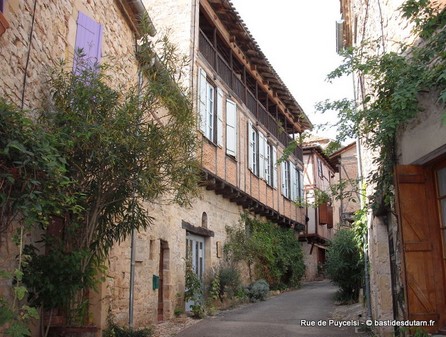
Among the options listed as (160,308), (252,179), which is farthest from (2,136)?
(252,179)

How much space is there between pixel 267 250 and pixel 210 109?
5347 mm

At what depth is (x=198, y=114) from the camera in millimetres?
6930

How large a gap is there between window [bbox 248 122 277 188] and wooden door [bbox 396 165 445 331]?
996 centimetres

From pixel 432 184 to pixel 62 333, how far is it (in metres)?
4.30

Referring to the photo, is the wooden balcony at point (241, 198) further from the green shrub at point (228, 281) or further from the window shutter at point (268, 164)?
the green shrub at point (228, 281)

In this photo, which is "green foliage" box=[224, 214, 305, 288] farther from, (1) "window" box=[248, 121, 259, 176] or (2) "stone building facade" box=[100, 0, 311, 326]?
(1) "window" box=[248, 121, 259, 176]

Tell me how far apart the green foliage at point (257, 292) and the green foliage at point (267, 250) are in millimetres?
803

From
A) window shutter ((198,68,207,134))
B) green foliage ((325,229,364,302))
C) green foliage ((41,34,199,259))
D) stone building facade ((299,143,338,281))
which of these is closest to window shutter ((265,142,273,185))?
stone building facade ((299,143,338,281))

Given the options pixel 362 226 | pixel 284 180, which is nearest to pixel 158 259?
pixel 362 226

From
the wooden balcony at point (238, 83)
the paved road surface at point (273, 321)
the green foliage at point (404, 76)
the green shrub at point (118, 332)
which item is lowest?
the paved road surface at point (273, 321)

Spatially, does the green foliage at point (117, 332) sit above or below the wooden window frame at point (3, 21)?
below

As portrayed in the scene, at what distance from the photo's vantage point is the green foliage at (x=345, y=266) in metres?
12.2

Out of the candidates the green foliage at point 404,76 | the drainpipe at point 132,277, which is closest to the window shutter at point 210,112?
the drainpipe at point 132,277

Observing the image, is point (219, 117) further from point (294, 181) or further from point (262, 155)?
point (294, 181)
